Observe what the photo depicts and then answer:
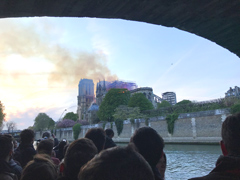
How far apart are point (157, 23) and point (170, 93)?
115 metres

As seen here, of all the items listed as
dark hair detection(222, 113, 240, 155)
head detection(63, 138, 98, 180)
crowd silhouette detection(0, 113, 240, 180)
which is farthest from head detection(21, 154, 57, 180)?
dark hair detection(222, 113, 240, 155)

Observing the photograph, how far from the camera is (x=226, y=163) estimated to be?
1.56 metres

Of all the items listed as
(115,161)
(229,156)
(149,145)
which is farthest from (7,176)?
(229,156)

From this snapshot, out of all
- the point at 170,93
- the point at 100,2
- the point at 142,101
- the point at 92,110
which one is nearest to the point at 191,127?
the point at 142,101

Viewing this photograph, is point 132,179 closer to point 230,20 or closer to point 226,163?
point 226,163

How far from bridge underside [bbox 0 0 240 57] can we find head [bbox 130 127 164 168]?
157 centimetres

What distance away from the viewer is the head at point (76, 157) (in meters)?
1.84

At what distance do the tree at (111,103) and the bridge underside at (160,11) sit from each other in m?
48.0

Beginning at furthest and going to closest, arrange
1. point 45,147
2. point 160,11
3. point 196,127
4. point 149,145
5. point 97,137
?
1. point 196,127
2. point 45,147
3. point 97,137
4. point 160,11
5. point 149,145

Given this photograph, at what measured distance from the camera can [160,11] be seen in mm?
2834

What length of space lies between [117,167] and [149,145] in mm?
1342

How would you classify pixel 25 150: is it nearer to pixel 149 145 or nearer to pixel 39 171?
pixel 39 171

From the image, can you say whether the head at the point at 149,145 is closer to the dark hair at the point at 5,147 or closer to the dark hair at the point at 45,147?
the dark hair at the point at 5,147

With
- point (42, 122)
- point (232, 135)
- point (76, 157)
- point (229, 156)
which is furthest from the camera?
point (42, 122)
